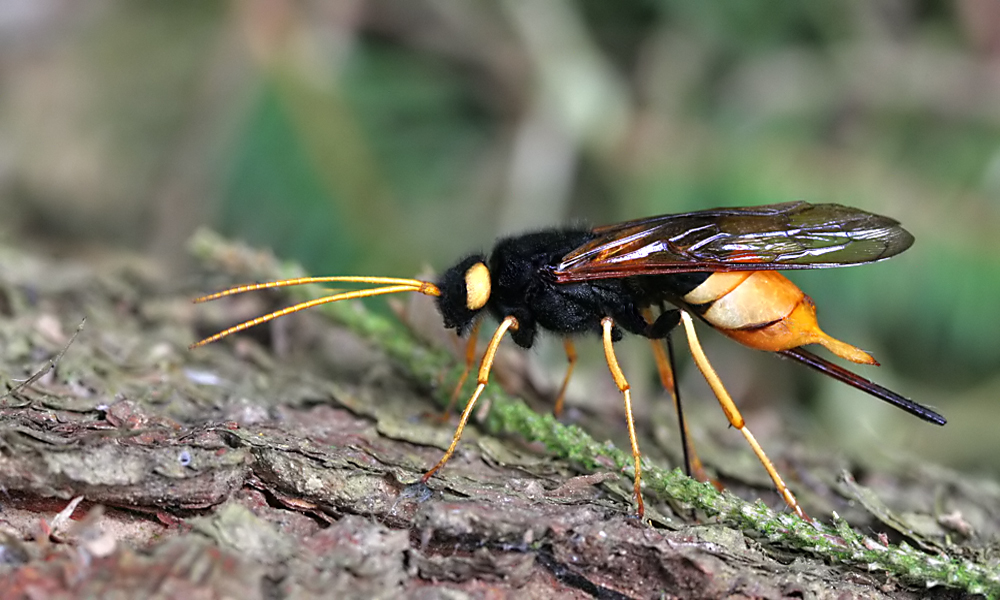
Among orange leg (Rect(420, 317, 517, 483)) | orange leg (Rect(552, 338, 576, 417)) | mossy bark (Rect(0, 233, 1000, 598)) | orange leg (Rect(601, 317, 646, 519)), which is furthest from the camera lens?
orange leg (Rect(552, 338, 576, 417))

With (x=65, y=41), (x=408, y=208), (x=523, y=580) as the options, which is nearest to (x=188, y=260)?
(x=408, y=208)

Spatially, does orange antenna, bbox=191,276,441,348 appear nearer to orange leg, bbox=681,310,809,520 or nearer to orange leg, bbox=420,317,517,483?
orange leg, bbox=420,317,517,483

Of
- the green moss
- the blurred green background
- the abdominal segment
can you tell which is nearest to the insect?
the abdominal segment

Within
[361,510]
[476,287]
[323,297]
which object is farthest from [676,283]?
[361,510]

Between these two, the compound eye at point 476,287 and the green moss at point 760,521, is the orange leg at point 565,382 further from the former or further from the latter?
the compound eye at point 476,287

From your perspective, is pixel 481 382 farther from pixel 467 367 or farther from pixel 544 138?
pixel 544 138

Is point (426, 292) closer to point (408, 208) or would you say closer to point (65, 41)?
point (408, 208)

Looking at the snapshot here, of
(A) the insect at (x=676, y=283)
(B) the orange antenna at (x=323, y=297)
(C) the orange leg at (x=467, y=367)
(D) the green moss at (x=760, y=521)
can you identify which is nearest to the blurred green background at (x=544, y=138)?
(A) the insect at (x=676, y=283)
